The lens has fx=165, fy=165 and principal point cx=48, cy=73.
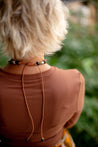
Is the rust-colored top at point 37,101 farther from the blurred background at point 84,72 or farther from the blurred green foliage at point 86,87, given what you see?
the blurred green foliage at point 86,87

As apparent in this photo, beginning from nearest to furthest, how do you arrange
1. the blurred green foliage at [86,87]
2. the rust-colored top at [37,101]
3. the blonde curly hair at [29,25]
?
1. the blonde curly hair at [29,25]
2. the rust-colored top at [37,101]
3. the blurred green foliage at [86,87]

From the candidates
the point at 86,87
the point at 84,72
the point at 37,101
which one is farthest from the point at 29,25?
the point at 84,72

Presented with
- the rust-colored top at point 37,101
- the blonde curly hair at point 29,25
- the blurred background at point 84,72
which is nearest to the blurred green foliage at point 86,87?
the blurred background at point 84,72

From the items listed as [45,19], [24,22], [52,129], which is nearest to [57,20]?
[45,19]

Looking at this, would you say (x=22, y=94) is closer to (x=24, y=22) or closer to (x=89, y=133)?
(x=24, y=22)

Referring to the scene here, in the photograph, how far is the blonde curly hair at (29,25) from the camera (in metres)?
0.81

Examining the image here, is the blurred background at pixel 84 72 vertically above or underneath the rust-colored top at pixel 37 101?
underneath

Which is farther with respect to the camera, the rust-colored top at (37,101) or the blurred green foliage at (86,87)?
the blurred green foliage at (86,87)

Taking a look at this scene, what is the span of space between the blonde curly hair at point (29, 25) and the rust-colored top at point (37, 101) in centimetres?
15

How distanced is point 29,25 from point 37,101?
0.43m

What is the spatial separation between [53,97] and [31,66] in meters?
0.22

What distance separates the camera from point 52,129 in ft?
3.72

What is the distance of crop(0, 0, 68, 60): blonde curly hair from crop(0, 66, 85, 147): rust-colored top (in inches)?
6.1

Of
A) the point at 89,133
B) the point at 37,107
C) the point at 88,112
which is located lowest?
the point at 89,133
